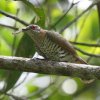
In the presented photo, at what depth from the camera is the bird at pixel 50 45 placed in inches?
145

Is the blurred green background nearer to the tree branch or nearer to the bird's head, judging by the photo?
the bird's head

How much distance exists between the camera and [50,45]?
3703mm

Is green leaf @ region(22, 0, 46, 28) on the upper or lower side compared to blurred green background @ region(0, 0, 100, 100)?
upper

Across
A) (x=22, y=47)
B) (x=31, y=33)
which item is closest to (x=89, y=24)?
(x=22, y=47)

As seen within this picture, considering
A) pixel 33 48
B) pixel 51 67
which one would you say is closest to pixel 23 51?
pixel 33 48

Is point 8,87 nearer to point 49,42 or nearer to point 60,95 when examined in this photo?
point 49,42

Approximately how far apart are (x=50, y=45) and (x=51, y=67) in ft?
1.02

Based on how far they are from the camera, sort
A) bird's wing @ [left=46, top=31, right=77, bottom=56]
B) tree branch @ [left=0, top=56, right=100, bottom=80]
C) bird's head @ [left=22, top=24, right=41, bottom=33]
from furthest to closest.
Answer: bird's wing @ [left=46, top=31, right=77, bottom=56] < bird's head @ [left=22, top=24, right=41, bottom=33] < tree branch @ [left=0, top=56, right=100, bottom=80]

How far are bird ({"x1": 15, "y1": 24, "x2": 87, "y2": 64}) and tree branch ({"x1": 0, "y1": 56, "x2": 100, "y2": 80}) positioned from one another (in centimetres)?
24

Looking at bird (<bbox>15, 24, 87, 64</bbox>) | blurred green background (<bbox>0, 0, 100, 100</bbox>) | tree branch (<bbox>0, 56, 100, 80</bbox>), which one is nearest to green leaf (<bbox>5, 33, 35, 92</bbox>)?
blurred green background (<bbox>0, 0, 100, 100</bbox>)

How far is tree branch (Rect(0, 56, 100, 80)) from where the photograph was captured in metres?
3.37

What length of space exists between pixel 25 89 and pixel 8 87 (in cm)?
114

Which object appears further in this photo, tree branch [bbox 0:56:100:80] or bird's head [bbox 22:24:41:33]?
bird's head [bbox 22:24:41:33]

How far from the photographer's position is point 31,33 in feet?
12.1
